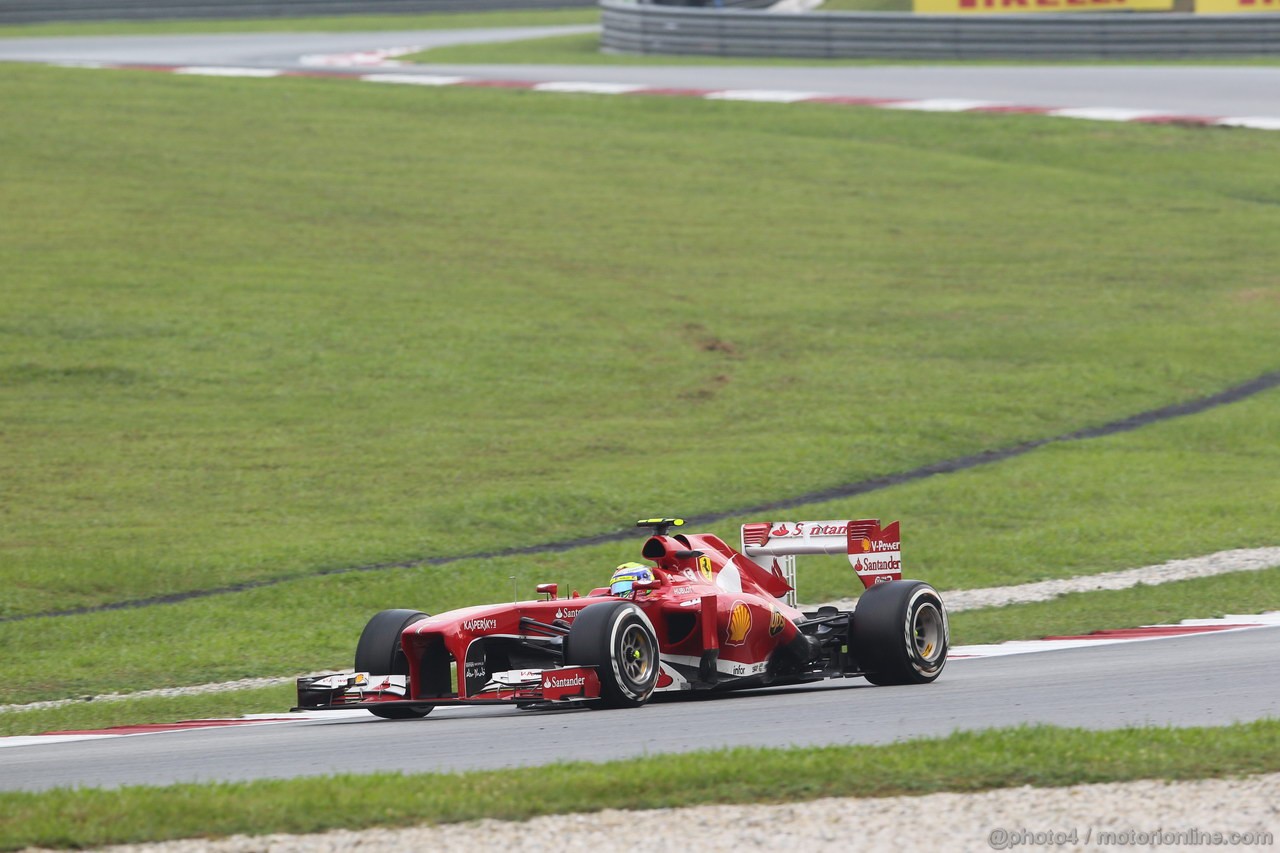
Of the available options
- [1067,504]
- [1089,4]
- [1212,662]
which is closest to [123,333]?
[1067,504]

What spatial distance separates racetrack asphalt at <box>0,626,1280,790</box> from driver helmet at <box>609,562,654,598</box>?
782mm

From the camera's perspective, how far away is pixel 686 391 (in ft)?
86.4

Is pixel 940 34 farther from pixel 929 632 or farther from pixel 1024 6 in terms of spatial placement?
pixel 929 632

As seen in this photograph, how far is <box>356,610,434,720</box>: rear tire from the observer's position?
36.1 feet

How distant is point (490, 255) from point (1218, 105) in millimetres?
18560

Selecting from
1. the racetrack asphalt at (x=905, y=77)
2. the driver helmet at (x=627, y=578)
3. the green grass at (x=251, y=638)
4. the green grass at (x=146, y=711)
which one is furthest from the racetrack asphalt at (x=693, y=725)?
the racetrack asphalt at (x=905, y=77)

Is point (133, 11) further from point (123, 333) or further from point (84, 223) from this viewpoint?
point (123, 333)

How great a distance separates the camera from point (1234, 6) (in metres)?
45.4

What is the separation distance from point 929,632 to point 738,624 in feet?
4.73

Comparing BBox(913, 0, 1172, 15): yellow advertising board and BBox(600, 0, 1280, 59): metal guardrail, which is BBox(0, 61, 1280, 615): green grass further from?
BBox(913, 0, 1172, 15): yellow advertising board

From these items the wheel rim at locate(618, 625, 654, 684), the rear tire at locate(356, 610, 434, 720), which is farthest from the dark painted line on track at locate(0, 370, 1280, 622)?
the wheel rim at locate(618, 625, 654, 684)

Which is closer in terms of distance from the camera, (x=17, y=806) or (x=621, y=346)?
(x=17, y=806)

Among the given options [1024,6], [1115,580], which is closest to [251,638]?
[1115,580]

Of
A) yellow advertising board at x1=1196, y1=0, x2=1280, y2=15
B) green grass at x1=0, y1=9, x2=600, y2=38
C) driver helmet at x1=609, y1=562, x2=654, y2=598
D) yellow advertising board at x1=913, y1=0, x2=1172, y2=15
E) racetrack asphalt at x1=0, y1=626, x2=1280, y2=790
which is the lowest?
racetrack asphalt at x1=0, y1=626, x2=1280, y2=790
